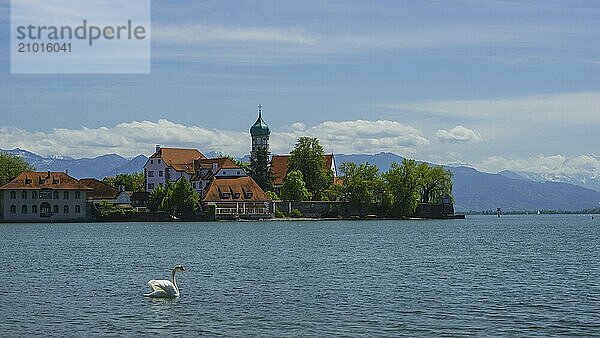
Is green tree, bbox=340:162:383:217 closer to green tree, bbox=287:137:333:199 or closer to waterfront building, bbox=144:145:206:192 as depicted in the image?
green tree, bbox=287:137:333:199

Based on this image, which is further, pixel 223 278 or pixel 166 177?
pixel 166 177

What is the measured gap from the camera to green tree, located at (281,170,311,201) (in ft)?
427

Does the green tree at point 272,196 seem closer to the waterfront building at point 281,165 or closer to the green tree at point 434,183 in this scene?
the waterfront building at point 281,165

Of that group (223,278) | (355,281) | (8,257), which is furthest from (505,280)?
(8,257)

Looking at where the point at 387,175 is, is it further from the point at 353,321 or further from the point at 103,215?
the point at 353,321

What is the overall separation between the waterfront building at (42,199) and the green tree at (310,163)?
3190 centimetres

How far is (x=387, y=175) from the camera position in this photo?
422 feet

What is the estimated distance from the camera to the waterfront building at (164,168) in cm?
15012

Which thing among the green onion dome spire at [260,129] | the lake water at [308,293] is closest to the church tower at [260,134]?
the green onion dome spire at [260,129]

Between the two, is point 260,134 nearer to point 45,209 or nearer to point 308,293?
point 45,209

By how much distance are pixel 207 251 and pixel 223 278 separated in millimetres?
18619

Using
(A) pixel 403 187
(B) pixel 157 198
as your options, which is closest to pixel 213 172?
(B) pixel 157 198

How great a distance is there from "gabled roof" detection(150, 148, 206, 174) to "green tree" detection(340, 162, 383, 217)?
31466 millimetres

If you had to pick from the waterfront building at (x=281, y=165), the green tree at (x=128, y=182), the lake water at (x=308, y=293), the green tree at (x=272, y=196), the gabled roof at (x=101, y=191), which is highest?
the waterfront building at (x=281, y=165)
